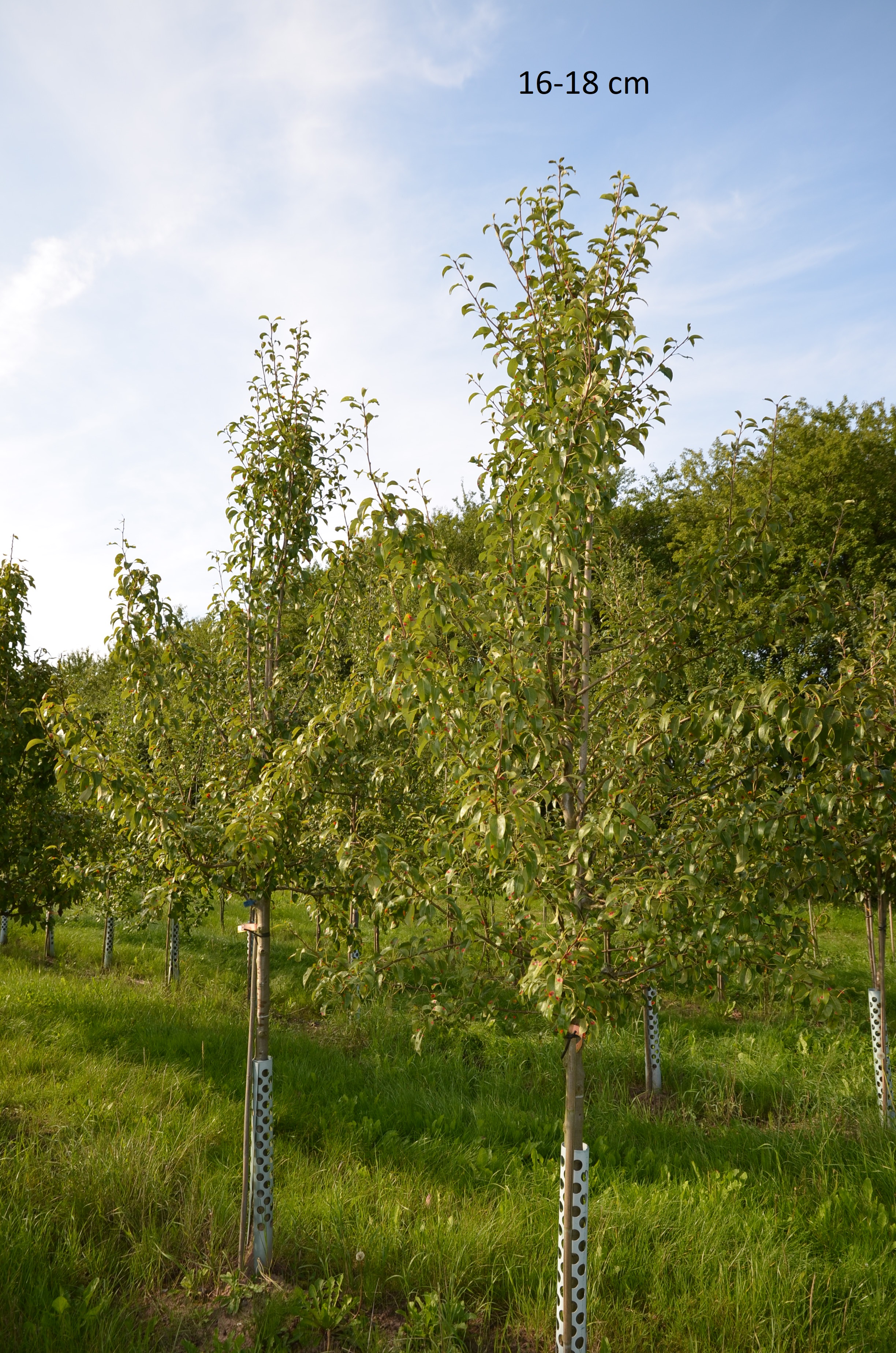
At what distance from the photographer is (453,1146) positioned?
6.02 meters

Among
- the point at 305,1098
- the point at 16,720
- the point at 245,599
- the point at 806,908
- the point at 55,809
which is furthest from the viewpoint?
the point at 806,908

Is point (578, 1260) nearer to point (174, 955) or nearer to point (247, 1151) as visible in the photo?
point (247, 1151)

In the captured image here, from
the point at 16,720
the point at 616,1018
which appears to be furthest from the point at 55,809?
the point at 616,1018

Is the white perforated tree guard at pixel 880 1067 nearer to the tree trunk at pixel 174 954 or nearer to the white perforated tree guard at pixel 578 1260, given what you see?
the white perforated tree guard at pixel 578 1260

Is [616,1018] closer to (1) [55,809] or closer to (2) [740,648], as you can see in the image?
(2) [740,648]

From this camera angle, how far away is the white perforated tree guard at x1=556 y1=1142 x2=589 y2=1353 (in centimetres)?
368

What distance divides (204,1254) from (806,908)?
1141 cm

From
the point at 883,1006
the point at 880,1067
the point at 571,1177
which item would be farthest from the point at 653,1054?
the point at 571,1177

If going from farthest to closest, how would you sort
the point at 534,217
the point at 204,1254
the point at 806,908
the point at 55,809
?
the point at 806,908
the point at 55,809
the point at 204,1254
the point at 534,217

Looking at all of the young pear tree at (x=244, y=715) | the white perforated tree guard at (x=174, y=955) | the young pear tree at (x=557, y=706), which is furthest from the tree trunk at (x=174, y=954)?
the young pear tree at (x=557, y=706)

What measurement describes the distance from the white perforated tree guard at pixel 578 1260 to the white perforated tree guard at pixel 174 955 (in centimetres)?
862

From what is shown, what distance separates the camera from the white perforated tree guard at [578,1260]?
12.1 ft

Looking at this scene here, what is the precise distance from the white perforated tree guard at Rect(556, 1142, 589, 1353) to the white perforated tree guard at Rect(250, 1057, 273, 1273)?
1.78 meters

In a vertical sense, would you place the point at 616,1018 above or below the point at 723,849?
below
